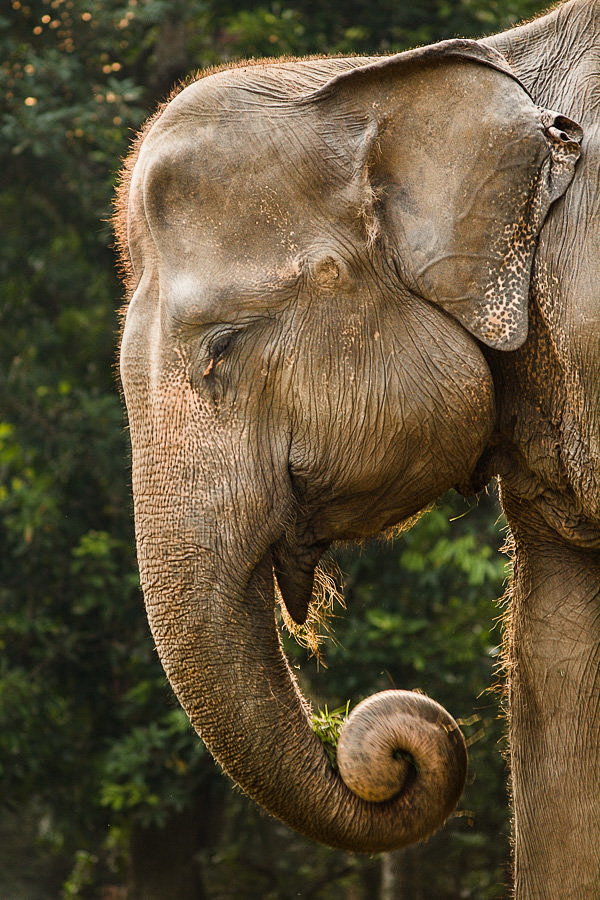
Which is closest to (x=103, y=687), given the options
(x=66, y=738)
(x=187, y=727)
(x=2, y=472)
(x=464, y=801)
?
(x=66, y=738)

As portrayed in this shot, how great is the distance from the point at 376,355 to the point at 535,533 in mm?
643

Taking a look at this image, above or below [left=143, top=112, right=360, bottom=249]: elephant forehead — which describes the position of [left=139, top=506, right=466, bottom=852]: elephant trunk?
below

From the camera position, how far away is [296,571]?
2.40 metres

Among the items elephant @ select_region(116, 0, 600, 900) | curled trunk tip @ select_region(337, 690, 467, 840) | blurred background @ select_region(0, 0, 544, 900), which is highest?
elephant @ select_region(116, 0, 600, 900)

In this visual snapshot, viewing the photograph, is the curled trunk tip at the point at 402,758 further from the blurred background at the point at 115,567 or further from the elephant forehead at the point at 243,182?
the blurred background at the point at 115,567

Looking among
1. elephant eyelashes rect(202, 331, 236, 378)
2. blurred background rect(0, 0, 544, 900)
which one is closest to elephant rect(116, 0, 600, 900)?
elephant eyelashes rect(202, 331, 236, 378)

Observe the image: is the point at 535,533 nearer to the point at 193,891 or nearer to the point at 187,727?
the point at 187,727

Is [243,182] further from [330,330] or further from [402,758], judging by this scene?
[402,758]

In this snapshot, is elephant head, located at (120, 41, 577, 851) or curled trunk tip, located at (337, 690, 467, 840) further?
curled trunk tip, located at (337, 690, 467, 840)

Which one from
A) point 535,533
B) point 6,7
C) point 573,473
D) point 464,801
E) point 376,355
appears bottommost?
point 464,801

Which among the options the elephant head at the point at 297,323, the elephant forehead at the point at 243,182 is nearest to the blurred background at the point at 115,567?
the elephant head at the point at 297,323

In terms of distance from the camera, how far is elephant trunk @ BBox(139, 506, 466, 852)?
2164mm

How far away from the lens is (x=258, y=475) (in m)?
2.22

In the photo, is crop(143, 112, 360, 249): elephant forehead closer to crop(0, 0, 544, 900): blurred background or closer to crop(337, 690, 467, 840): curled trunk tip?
crop(337, 690, 467, 840): curled trunk tip
